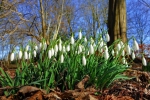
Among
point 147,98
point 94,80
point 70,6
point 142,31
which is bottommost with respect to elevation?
point 147,98

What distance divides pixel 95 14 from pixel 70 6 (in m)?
6.27

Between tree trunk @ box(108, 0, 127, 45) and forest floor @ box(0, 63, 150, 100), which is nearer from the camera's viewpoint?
forest floor @ box(0, 63, 150, 100)

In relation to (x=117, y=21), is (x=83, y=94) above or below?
below

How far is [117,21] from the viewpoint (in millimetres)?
7188

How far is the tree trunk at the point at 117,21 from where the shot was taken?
6.90 m

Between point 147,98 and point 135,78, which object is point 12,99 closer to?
point 147,98

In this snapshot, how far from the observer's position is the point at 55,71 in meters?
2.43

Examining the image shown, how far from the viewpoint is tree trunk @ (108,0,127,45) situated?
6898mm

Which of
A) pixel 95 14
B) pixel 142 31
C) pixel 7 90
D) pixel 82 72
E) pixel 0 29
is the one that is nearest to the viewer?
pixel 7 90

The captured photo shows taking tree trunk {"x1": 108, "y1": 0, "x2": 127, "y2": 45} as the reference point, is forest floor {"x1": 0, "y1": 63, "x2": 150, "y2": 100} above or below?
below

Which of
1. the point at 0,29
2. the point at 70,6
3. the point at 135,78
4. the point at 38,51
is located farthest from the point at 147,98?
the point at 70,6

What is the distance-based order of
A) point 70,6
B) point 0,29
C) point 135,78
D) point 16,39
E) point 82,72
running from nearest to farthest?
point 82,72 < point 135,78 < point 0,29 < point 16,39 < point 70,6

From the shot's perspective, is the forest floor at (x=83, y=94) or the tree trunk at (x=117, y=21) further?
the tree trunk at (x=117, y=21)

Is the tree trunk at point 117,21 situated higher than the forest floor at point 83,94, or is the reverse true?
the tree trunk at point 117,21
